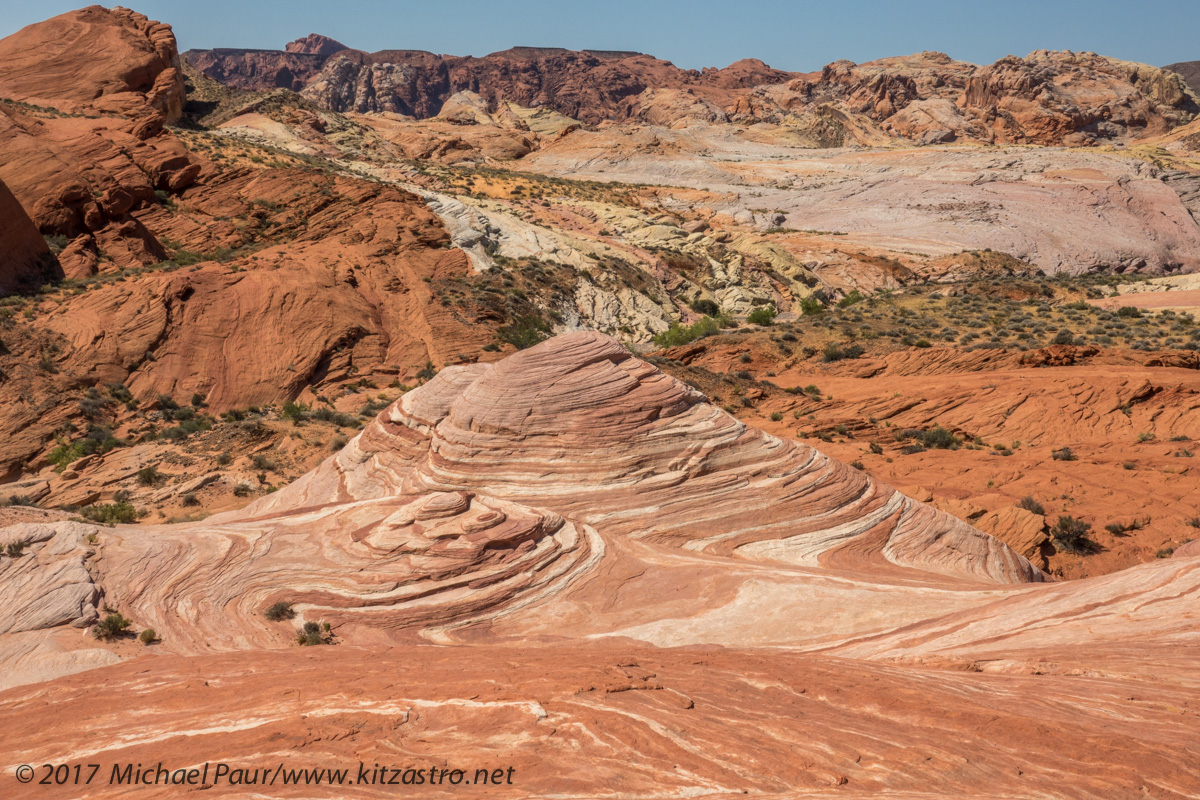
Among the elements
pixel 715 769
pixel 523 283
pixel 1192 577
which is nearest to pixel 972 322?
pixel 523 283

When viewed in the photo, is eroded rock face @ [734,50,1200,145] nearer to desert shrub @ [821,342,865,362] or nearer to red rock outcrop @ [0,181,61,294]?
desert shrub @ [821,342,865,362]

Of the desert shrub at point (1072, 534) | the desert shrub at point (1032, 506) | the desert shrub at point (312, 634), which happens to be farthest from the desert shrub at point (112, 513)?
the desert shrub at point (1072, 534)

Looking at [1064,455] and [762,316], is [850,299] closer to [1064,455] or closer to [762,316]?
[762,316]

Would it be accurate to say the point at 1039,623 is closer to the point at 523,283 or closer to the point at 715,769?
the point at 715,769

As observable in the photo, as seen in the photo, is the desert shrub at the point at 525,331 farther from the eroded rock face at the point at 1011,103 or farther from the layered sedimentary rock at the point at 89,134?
the eroded rock face at the point at 1011,103

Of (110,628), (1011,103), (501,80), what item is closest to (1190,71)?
(1011,103)
